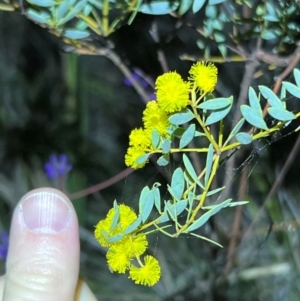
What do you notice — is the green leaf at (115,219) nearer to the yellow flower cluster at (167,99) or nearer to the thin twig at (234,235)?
the yellow flower cluster at (167,99)

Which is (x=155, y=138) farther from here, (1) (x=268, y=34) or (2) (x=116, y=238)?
(1) (x=268, y=34)

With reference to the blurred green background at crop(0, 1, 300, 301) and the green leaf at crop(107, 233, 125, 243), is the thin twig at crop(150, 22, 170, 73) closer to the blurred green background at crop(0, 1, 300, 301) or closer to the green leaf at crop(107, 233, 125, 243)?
the blurred green background at crop(0, 1, 300, 301)

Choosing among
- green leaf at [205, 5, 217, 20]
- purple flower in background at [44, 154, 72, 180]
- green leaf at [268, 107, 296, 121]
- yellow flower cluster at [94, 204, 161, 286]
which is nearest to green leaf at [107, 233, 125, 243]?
yellow flower cluster at [94, 204, 161, 286]

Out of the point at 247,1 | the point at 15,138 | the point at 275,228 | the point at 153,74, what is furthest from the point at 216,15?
the point at 15,138

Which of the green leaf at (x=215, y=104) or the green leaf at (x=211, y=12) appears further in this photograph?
the green leaf at (x=211, y=12)

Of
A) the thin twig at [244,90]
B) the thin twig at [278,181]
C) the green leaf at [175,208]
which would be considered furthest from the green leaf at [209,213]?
the thin twig at [278,181]

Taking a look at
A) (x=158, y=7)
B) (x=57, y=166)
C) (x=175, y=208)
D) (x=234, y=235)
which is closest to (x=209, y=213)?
(x=175, y=208)

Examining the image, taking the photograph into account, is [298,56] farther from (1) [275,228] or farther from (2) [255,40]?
(1) [275,228]
